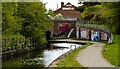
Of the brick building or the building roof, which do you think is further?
the building roof

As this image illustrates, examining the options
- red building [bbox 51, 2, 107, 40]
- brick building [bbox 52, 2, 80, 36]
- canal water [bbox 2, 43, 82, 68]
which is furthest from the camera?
brick building [bbox 52, 2, 80, 36]

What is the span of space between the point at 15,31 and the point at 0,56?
33.2 feet

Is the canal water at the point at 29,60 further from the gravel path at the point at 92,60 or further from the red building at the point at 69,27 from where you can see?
the red building at the point at 69,27

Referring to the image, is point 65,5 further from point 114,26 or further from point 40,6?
point 114,26

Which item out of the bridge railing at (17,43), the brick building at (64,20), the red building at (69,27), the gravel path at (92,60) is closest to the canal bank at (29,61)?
the bridge railing at (17,43)

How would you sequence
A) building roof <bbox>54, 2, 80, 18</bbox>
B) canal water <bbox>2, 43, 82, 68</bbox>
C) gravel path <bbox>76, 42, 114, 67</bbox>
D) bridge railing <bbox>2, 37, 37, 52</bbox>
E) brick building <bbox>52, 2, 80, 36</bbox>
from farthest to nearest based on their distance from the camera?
building roof <bbox>54, 2, 80, 18</bbox> → brick building <bbox>52, 2, 80, 36</bbox> → bridge railing <bbox>2, 37, 37, 52</bbox> → canal water <bbox>2, 43, 82, 68</bbox> → gravel path <bbox>76, 42, 114, 67</bbox>

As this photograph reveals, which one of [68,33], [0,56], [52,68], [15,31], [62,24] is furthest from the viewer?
[62,24]

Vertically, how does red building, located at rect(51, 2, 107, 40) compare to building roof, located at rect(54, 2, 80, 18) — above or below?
below

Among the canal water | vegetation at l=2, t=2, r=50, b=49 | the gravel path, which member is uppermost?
vegetation at l=2, t=2, r=50, b=49

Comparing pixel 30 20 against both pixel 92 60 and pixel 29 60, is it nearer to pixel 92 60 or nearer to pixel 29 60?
pixel 29 60

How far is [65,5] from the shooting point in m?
98.6

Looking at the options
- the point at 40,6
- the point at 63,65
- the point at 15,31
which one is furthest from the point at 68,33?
the point at 63,65

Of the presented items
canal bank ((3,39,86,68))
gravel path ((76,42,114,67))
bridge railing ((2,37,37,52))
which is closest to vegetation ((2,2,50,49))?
bridge railing ((2,37,37,52))

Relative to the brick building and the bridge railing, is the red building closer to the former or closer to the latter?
the brick building
